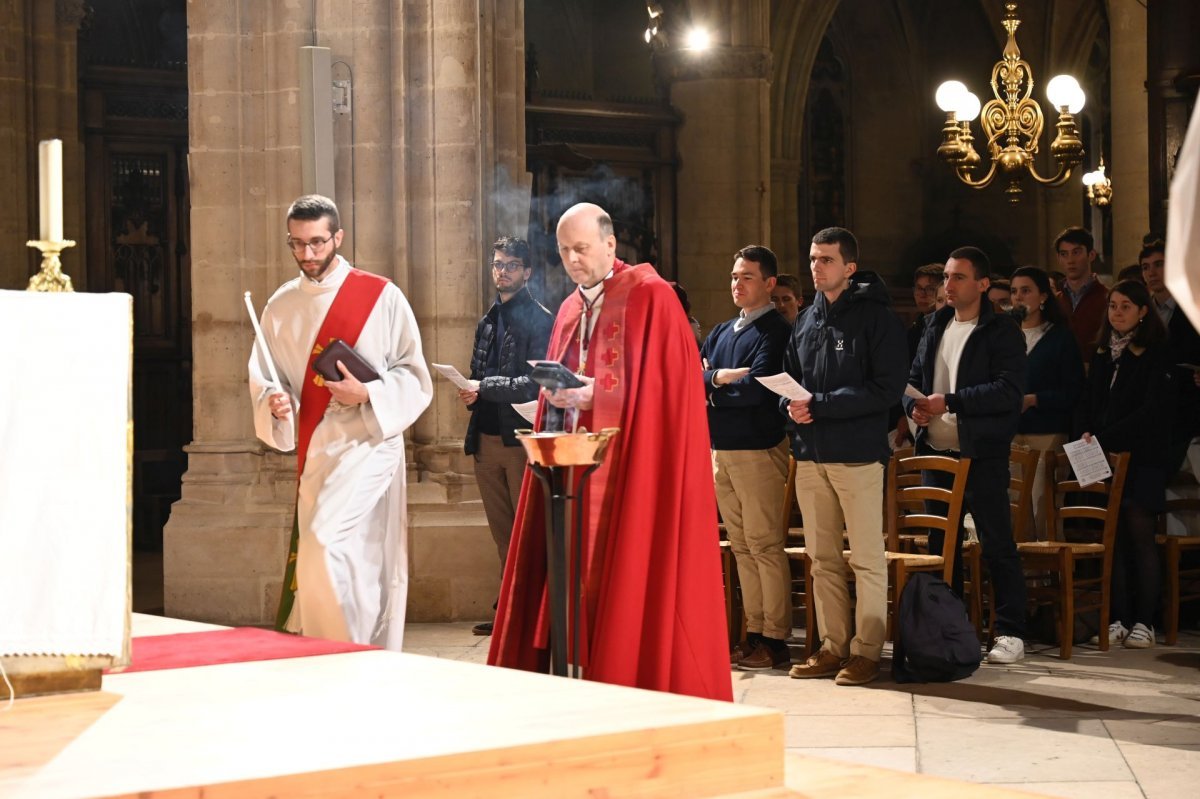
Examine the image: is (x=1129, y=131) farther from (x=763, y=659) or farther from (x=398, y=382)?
(x=398, y=382)

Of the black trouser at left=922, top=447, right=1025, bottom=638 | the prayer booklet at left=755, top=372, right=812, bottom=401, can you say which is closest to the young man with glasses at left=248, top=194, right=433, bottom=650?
the prayer booklet at left=755, top=372, right=812, bottom=401

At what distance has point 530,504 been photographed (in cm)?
532

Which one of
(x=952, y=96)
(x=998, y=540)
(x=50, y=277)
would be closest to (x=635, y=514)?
(x=50, y=277)

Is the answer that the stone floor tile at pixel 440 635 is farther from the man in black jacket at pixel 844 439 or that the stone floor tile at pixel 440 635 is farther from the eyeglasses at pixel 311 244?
the eyeglasses at pixel 311 244

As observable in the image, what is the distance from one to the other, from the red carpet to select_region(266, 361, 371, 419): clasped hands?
954mm

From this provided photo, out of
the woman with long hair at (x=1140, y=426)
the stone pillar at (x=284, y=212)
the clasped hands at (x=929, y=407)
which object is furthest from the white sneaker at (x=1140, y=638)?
the stone pillar at (x=284, y=212)

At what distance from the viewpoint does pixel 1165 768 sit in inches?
205

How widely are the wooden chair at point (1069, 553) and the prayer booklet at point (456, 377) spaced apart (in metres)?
2.49

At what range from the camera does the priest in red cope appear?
5.06 m

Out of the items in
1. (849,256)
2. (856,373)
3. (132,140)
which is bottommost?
(856,373)

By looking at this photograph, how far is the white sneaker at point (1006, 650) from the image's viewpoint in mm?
7168

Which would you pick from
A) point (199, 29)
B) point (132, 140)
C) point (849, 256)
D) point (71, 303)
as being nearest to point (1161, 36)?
point (849, 256)

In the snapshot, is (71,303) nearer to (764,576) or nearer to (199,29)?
(764,576)

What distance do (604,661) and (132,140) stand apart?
8502 millimetres
